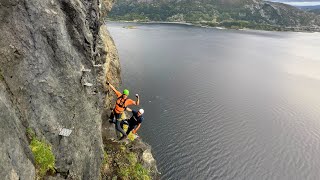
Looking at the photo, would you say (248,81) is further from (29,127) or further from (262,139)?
(29,127)

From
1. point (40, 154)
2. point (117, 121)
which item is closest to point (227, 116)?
point (117, 121)

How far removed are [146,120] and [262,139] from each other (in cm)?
1866

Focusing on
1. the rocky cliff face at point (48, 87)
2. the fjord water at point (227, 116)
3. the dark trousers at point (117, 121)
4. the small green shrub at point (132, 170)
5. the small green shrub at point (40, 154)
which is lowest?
the fjord water at point (227, 116)

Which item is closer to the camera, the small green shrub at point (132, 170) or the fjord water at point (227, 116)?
the small green shrub at point (132, 170)

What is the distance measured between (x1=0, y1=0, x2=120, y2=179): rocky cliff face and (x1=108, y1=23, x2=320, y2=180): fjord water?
1999 centimetres

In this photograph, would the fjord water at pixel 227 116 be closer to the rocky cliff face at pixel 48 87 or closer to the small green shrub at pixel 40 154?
the rocky cliff face at pixel 48 87

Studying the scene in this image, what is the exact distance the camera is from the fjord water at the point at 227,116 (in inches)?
1583

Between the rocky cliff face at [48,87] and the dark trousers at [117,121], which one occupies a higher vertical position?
the rocky cliff face at [48,87]

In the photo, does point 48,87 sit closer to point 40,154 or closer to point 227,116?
point 40,154

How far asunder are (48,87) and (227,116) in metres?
43.9

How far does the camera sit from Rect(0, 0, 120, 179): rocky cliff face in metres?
13.3

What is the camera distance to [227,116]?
55.6 m

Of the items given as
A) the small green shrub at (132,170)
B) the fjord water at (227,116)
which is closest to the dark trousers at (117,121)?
the small green shrub at (132,170)

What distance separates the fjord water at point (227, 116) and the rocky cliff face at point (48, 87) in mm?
19992
